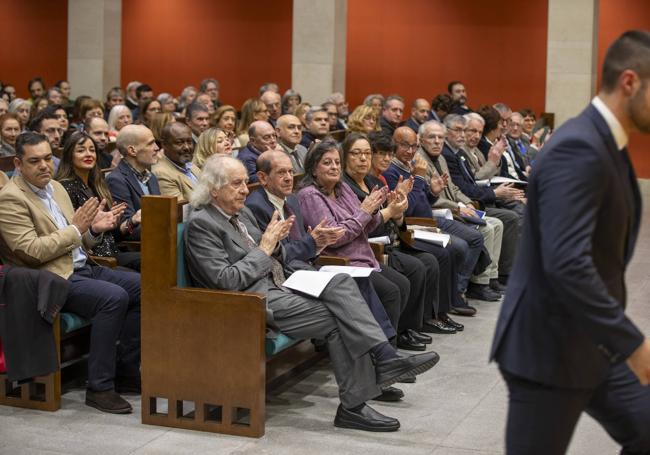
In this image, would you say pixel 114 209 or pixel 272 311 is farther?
pixel 114 209

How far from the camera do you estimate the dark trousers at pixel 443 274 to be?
5926 millimetres

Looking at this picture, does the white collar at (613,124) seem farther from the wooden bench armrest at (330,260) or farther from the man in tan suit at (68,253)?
the wooden bench armrest at (330,260)

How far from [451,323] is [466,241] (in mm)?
676

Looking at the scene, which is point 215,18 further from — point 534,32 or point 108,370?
point 108,370

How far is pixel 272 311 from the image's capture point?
4223mm

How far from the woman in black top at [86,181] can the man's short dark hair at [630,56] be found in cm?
299

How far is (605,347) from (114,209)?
2.91m

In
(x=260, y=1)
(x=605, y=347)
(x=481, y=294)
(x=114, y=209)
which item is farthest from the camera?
(x=260, y=1)

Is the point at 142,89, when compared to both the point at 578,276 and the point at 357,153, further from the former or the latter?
the point at 578,276

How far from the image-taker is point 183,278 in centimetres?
420

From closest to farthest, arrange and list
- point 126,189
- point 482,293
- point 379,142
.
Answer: point 126,189
point 379,142
point 482,293

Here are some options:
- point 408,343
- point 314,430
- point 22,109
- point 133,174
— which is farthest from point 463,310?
point 22,109

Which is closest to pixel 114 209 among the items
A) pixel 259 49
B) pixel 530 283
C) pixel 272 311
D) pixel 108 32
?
pixel 272 311

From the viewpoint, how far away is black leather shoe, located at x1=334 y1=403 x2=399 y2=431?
4.13 meters
